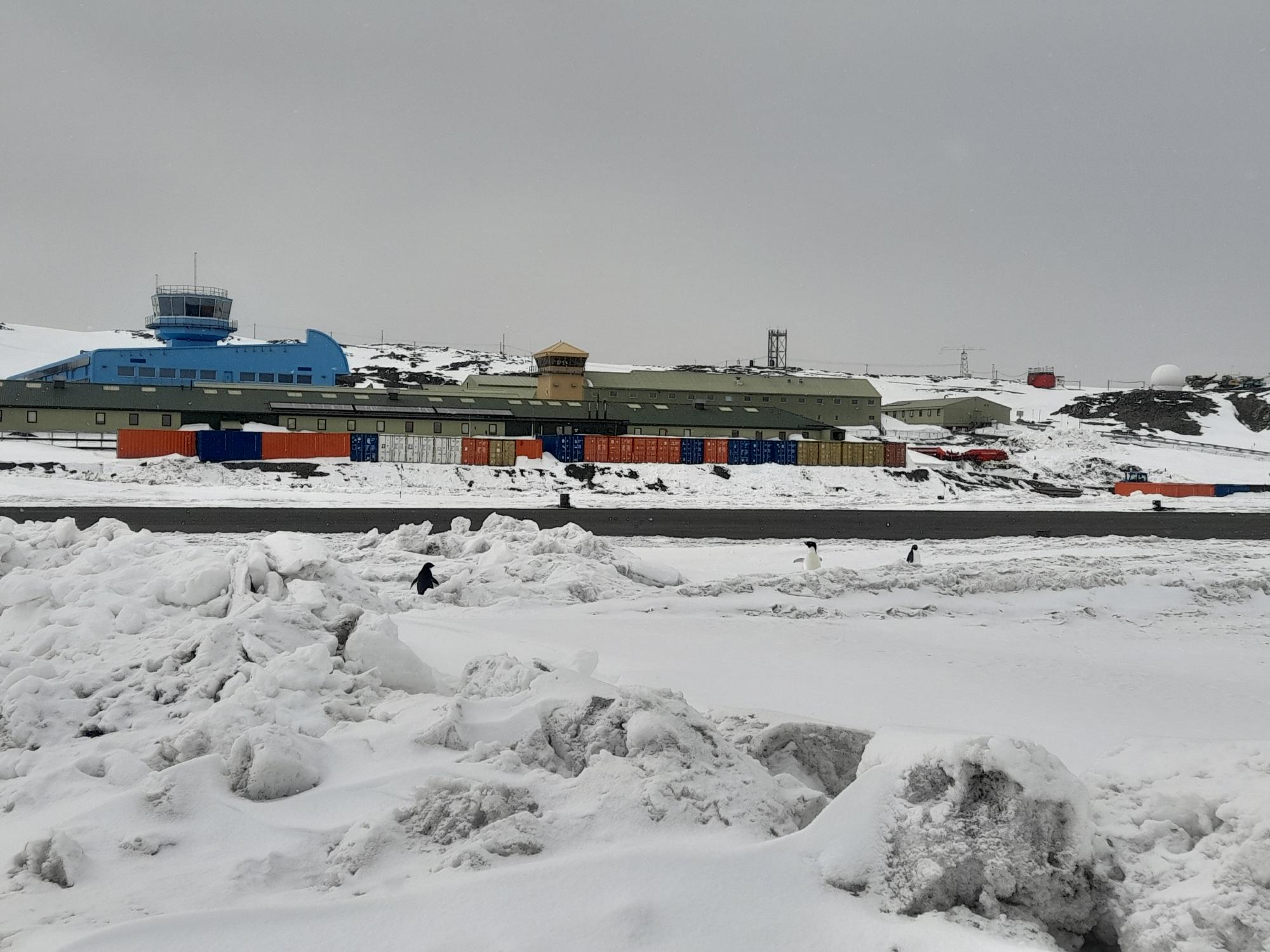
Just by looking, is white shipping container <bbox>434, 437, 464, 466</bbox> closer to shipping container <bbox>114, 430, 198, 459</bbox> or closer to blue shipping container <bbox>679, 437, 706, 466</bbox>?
shipping container <bbox>114, 430, 198, 459</bbox>

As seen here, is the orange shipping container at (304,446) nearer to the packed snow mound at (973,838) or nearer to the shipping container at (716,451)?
the shipping container at (716,451)

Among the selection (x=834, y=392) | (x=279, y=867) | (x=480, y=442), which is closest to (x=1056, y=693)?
(x=279, y=867)

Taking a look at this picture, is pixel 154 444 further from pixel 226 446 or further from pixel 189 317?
pixel 189 317

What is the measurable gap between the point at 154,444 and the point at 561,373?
40247mm

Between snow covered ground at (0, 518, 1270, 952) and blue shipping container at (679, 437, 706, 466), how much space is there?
4571cm

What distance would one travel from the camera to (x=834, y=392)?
292ft

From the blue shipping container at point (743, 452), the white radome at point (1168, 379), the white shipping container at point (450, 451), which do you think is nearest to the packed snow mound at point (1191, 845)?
the white shipping container at point (450, 451)

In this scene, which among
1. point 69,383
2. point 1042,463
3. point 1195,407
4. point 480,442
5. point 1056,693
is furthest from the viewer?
point 1195,407

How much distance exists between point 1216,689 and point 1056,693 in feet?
8.17

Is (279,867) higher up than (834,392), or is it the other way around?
(834,392)

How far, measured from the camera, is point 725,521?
3316 centimetres

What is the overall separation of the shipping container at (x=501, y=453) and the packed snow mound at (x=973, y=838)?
48370mm

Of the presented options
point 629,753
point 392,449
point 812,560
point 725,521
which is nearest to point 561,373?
point 392,449

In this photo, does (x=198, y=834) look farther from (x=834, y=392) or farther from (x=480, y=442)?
(x=834, y=392)
